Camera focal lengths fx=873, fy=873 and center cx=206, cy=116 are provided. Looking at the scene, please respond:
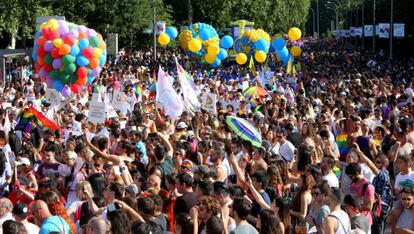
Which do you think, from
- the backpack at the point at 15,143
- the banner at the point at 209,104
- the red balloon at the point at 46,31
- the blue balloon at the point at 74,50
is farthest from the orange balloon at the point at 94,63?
the backpack at the point at 15,143

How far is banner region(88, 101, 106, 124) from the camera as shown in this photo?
Result: 576 inches

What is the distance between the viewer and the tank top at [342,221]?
720 centimetres

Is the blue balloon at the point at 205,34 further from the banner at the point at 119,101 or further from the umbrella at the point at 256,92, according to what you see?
the banner at the point at 119,101

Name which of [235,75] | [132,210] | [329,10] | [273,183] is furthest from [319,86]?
[329,10]

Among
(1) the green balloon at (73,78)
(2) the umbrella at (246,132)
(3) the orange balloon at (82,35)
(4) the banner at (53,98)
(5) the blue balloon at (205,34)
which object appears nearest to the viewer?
(2) the umbrella at (246,132)

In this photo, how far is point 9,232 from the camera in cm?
673

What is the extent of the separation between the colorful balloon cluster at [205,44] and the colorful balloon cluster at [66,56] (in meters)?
13.1

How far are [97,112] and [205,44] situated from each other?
20291 mm

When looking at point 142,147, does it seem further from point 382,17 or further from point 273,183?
point 382,17

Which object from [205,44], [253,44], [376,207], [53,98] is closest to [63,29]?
[53,98]

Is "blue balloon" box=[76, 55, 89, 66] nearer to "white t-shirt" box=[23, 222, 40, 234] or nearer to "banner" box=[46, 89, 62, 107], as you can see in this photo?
"banner" box=[46, 89, 62, 107]

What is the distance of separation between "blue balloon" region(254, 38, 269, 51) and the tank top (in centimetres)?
2698

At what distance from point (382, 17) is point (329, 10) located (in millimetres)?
110052

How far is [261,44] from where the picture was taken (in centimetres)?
3444
